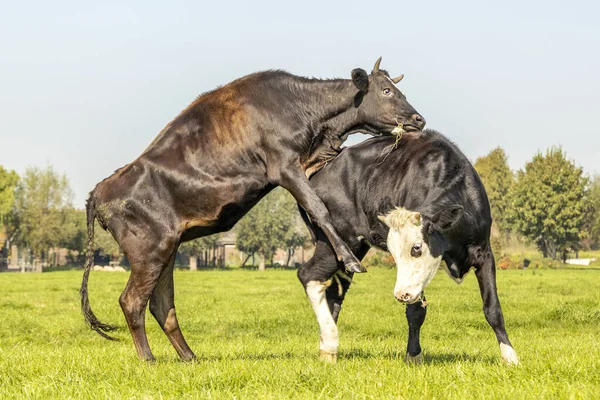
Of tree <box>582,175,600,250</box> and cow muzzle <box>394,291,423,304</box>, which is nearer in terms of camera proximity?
cow muzzle <box>394,291,423,304</box>

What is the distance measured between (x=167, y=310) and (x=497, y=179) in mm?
109277

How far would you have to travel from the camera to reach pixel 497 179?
114 meters

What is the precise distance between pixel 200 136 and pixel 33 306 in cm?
1558

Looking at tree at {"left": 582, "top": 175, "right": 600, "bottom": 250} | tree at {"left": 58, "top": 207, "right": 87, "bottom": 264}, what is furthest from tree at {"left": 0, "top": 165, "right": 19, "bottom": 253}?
tree at {"left": 582, "top": 175, "right": 600, "bottom": 250}

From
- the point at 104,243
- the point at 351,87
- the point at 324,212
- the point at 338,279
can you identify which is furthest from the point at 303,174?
the point at 104,243

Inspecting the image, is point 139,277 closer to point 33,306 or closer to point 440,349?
point 440,349

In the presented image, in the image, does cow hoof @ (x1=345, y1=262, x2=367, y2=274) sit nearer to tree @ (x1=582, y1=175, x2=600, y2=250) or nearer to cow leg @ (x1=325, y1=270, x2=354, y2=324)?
cow leg @ (x1=325, y1=270, x2=354, y2=324)

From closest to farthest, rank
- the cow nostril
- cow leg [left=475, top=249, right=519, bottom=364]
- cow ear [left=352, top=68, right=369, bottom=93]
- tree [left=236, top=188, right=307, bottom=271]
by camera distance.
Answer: cow leg [left=475, top=249, right=519, bottom=364], cow ear [left=352, top=68, right=369, bottom=93], the cow nostril, tree [left=236, top=188, right=307, bottom=271]

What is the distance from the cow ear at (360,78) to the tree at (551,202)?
256 feet

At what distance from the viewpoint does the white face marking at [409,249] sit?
7859 millimetres

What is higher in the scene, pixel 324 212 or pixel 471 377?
pixel 324 212

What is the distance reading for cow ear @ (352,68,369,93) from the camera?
8.55 m

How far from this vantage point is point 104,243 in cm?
9069

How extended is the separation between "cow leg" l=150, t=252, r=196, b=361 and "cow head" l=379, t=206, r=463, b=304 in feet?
9.08
